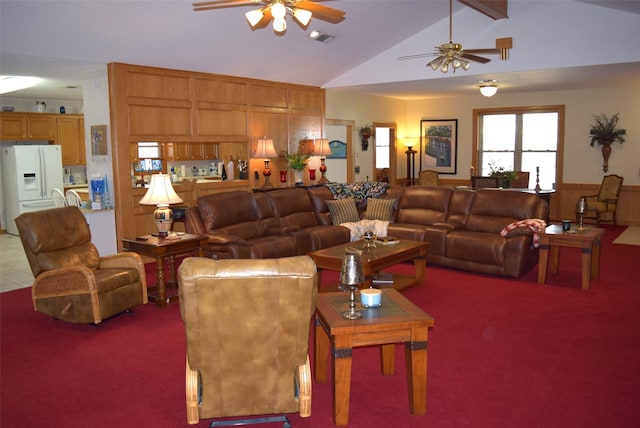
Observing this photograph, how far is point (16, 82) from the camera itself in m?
8.16

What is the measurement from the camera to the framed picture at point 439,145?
12023mm

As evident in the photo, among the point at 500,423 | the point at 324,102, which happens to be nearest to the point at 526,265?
the point at 500,423

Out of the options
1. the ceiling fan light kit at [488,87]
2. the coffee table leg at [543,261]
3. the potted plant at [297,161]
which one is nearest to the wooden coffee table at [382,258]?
the coffee table leg at [543,261]

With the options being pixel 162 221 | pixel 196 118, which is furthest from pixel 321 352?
pixel 196 118

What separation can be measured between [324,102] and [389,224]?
11.9 ft

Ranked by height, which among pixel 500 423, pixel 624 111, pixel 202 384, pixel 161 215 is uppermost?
pixel 624 111

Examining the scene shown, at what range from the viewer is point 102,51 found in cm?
618

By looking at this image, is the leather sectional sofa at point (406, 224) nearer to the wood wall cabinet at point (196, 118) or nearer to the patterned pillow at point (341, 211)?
the patterned pillow at point (341, 211)

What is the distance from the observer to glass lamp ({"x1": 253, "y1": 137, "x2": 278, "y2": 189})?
831 cm

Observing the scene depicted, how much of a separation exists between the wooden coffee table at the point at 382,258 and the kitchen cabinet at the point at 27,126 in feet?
23.2

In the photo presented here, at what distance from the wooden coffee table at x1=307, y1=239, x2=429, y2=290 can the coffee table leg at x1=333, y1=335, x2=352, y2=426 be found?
1.93m

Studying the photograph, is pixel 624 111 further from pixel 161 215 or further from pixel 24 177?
pixel 24 177

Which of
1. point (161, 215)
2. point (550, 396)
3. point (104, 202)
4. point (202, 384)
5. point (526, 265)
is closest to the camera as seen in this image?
point (202, 384)

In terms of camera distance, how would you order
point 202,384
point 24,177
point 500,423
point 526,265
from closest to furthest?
1. point 202,384
2. point 500,423
3. point 526,265
4. point 24,177
